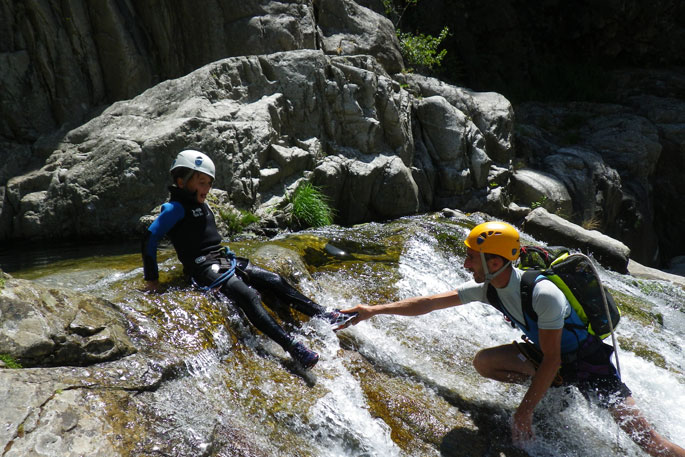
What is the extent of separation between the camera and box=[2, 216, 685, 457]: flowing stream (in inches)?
136

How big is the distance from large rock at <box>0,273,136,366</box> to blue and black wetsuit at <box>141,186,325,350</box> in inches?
37.1

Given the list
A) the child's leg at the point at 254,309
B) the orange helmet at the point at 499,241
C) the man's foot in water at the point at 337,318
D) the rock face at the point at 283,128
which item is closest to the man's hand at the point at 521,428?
the orange helmet at the point at 499,241

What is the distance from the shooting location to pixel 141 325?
12.7ft

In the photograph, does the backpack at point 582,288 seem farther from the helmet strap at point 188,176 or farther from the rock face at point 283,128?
the rock face at point 283,128

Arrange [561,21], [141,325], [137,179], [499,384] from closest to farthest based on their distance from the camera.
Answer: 1. [141,325]
2. [499,384]
3. [137,179]
4. [561,21]

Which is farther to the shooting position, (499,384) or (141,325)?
(499,384)

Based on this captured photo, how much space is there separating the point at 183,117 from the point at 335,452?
6.55m

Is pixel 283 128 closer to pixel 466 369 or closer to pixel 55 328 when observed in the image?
pixel 466 369

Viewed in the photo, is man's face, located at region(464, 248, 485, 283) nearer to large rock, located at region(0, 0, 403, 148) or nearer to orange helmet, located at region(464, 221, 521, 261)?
orange helmet, located at region(464, 221, 521, 261)

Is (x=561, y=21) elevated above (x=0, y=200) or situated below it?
above

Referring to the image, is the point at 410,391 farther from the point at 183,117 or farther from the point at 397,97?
the point at 397,97

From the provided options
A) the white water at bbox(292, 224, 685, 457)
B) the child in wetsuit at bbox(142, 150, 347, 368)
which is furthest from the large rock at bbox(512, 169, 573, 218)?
the child in wetsuit at bbox(142, 150, 347, 368)

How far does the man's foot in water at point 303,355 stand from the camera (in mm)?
4105

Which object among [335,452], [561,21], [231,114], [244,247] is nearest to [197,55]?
[231,114]
